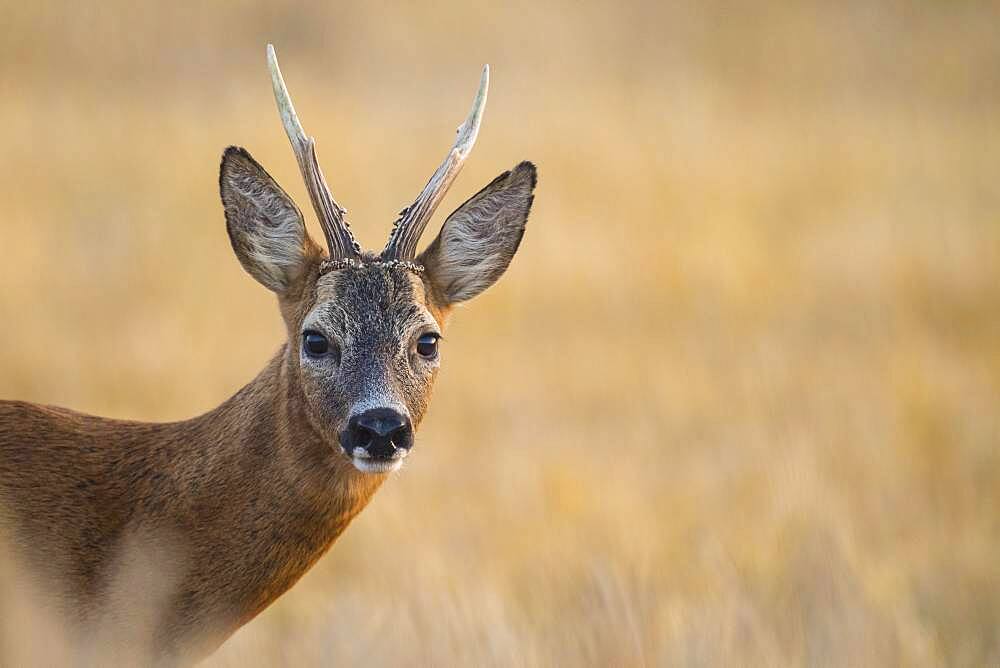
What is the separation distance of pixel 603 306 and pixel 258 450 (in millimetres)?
8302

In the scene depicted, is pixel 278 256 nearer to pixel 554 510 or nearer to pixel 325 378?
pixel 325 378

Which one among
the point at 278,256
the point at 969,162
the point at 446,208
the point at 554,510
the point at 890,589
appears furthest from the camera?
the point at 969,162

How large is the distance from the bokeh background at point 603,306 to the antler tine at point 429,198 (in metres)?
1.63

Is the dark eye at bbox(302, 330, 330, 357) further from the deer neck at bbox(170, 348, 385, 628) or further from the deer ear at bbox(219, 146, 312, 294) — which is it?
the deer ear at bbox(219, 146, 312, 294)

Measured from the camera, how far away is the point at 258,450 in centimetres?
485

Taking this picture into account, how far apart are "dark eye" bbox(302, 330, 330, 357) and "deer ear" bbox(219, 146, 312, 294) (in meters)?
0.38

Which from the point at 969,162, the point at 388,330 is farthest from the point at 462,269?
the point at 969,162

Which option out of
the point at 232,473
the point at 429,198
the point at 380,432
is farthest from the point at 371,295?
the point at 232,473

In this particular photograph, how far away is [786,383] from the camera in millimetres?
11148

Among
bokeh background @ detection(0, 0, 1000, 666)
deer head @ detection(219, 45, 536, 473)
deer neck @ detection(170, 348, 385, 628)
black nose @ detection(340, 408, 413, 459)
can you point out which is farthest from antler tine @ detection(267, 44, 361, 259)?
bokeh background @ detection(0, 0, 1000, 666)

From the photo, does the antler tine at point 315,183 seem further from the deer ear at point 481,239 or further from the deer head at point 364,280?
the deer ear at point 481,239

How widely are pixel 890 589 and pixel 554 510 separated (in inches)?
86.6

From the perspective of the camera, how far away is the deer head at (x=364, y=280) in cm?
464

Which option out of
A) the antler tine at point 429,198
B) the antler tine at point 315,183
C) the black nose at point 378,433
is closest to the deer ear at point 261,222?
the antler tine at point 315,183
